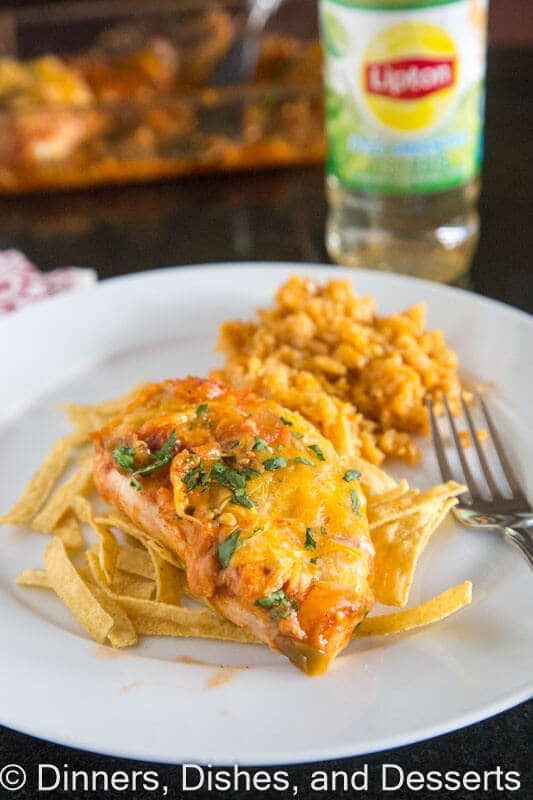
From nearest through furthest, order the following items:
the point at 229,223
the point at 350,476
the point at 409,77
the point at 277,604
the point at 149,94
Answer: the point at 277,604 → the point at 350,476 → the point at 409,77 → the point at 229,223 → the point at 149,94

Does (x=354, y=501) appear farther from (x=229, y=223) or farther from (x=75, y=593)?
(x=229, y=223)

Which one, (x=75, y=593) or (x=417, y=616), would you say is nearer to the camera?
(x=417, y=616)

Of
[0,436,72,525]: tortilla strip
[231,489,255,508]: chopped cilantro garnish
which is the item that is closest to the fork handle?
[231,489,255,508]: chopped cilantro garnish

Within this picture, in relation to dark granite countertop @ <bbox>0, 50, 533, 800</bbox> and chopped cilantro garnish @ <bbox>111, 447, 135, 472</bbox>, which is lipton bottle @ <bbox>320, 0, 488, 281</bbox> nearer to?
dark granite countertop @ <bbox>0, 50, 533, 800</bbox>

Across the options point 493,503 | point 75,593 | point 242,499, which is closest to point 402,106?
point 493,503

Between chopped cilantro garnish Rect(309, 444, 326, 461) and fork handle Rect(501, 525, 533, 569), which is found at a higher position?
chopped cilantro garnish Rect(309, 444, 326, 461)

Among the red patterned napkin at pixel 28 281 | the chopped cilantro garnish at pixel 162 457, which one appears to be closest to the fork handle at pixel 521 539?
the chopped cilantro garnish at pixel 162 457

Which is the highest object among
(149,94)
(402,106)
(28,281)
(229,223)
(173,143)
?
(402,106)
